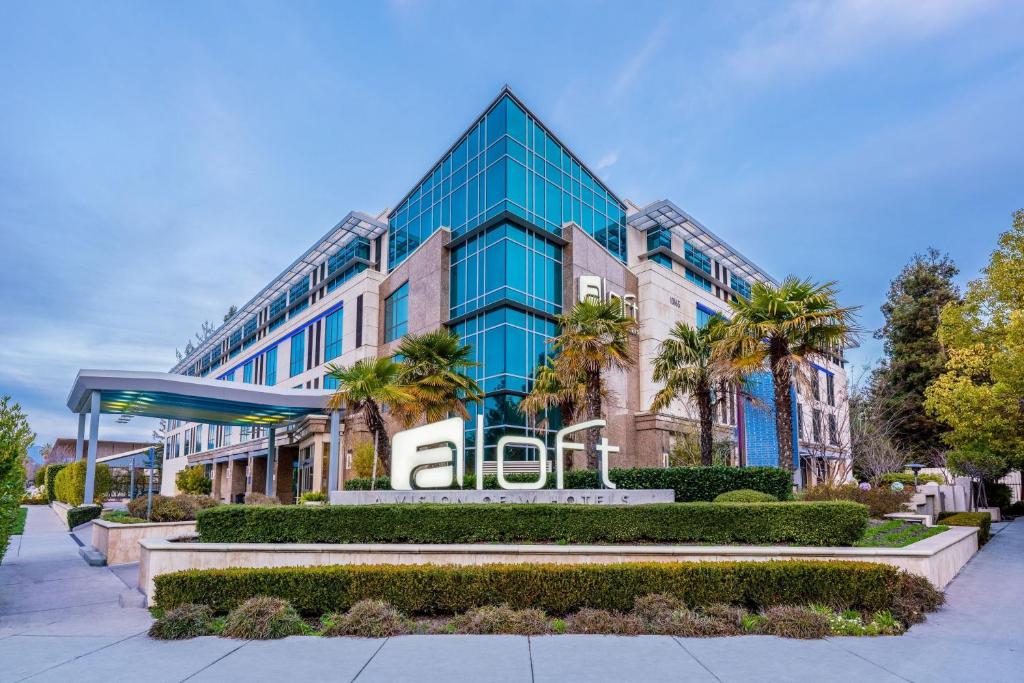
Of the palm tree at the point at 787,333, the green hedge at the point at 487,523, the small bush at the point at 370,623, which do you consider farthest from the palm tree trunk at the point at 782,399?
the small bush at the point at 370,623

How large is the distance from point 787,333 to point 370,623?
16730 millimetres

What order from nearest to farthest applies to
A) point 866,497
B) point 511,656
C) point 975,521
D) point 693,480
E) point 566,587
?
point 511,656
point 566,587
point 866,497
point 975,521
point 693,480

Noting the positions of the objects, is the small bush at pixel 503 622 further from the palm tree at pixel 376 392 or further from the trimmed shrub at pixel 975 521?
the trimmed shrub at pixel 975 521

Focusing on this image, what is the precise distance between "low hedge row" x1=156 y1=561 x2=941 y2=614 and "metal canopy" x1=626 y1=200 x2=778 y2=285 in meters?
32.0

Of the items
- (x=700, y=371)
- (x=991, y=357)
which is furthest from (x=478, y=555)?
(x=991, y=357)

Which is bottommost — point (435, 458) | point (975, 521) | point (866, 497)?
point (975, 521)

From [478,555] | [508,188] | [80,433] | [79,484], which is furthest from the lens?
[508,188]

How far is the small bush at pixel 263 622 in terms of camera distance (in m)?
9.03

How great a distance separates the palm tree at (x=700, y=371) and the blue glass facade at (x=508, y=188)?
11037 millimetres

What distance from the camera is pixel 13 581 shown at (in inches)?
536

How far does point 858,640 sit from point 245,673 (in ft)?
24.5

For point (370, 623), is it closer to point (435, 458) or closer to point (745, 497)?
point (435, 458)

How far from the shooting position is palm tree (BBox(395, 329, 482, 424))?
25500 mm

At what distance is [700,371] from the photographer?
84.2ft
